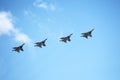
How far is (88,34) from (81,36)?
1650 millimetres

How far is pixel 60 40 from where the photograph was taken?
70312 millimetres

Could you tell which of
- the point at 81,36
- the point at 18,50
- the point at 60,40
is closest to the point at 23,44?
the point at 18,50

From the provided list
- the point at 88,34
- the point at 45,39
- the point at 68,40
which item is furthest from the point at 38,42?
the point at 88,34

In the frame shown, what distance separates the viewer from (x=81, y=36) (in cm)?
6919

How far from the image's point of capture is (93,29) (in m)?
68.1

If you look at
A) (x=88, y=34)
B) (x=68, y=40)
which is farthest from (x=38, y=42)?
(x=88, y=34)

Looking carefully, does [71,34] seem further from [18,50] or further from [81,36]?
[18,50]

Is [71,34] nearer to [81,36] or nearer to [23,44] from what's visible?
[81,36]

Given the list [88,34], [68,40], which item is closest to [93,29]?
[88,34]

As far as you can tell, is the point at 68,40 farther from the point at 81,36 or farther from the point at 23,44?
the point at 23,44

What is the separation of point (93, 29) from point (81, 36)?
324 cm

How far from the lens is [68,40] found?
6944 cm

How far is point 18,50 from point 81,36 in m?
15.0

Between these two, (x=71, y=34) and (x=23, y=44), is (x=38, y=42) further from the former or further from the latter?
(x=71, y=34)
